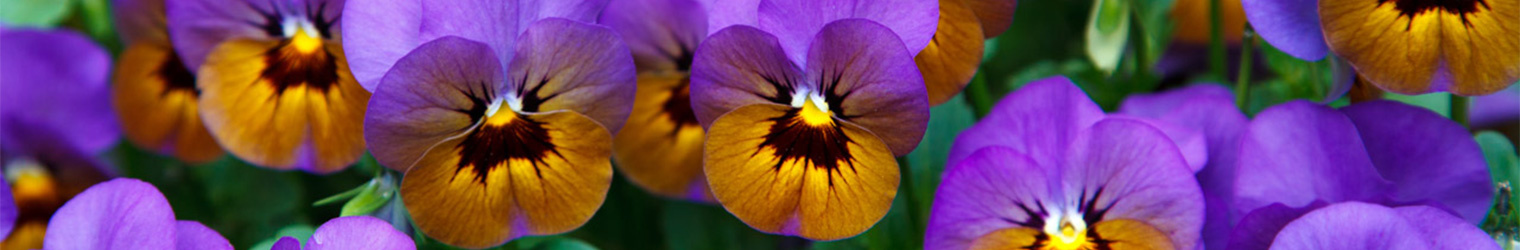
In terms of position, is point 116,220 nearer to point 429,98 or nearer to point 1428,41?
point 429,98

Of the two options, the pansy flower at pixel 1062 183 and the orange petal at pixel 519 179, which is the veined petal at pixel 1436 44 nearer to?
the pansy flower at pixel 1062 183

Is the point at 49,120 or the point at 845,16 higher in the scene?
the point at 845,16

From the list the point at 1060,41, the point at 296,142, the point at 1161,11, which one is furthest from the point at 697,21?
the point at 1060,41

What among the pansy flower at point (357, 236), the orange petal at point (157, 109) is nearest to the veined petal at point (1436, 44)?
the pansy flower at point (357, 236)

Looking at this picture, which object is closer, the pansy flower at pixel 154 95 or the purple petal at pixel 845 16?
the purple petal at pixel 845 16

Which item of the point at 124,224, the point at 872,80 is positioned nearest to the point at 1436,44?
the point at 872,80

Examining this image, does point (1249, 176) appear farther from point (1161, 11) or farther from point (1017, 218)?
point (1161, 11)
